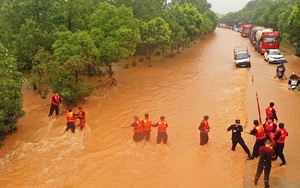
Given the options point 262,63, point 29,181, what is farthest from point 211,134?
point 262,63

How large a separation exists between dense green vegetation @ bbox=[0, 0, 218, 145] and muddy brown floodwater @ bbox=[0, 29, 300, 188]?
67.1 inches

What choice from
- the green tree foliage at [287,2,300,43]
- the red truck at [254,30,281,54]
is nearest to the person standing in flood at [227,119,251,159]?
the green tree foliage at [287,2,300,43]

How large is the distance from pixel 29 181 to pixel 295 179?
357 inches

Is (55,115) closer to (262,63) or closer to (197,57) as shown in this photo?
(262,63)

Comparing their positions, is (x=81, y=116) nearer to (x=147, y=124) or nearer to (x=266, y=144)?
(x=147, y=124)

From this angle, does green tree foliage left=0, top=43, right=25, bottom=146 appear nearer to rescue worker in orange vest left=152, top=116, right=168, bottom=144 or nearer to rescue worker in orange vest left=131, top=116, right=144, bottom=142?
rescue worker in orange vest left=131, top=116, right=144, bottom=142

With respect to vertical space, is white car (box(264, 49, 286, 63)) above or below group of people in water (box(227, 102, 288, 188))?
above

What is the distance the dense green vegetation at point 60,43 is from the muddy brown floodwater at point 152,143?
1704mm

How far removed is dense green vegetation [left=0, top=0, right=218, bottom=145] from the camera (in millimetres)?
13883

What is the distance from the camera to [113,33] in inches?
830

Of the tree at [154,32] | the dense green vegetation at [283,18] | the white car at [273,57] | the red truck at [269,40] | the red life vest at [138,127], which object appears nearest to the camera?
the red life vest at [138,127]

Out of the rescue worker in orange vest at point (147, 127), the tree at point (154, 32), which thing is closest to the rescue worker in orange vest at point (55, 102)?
the rescue worker in orange vest at point (147, 127)

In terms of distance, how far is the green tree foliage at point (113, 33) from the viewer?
66.6ft

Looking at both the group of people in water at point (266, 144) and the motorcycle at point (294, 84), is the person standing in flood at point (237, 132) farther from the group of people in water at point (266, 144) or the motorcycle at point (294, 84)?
the motorcycle at point (294, 84)
